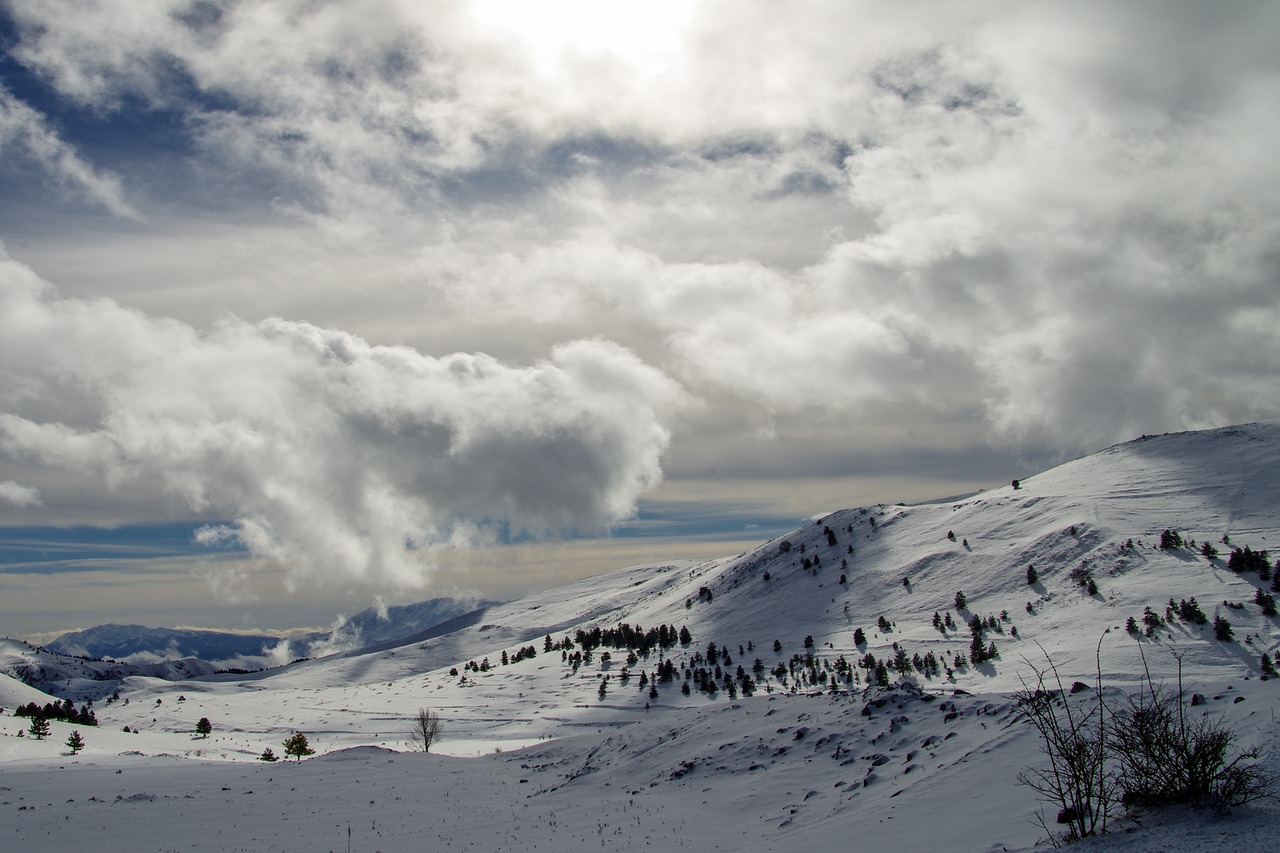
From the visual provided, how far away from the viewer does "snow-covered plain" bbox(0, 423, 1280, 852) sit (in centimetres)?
2761

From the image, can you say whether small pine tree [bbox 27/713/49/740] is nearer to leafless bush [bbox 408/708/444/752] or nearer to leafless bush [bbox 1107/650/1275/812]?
leafless bush [bbox 408/708/444/752]

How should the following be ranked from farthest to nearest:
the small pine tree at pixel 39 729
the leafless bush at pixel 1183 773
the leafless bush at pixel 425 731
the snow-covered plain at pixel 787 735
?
the leafless bush at pixel 425 731 → the small pine tree at pixel 39 729 → the snow-covered plain at pixel 787 735 → the leafless bush at pixel 1183 773

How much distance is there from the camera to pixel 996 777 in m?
26.1

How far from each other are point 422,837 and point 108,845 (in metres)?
12.0

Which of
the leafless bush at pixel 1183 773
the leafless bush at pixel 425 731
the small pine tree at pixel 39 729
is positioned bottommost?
the leafless bush at pixel 425 731

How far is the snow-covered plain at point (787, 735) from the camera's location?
2761 centimetres

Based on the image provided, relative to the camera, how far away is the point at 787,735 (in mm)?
39625

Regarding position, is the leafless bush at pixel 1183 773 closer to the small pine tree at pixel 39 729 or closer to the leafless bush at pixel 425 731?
the leafless bush at pixel 425 731

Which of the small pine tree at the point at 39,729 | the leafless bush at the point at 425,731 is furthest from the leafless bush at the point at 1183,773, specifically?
the small pine tree at the point at 39,729

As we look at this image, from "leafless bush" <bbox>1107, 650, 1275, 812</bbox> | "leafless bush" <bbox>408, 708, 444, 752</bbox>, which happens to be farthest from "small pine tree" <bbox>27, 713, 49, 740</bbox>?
"leafless bush" <bbox>1107, 650, 1275, 812</bbox>

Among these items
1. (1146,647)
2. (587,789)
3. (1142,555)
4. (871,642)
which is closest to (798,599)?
(871,642)

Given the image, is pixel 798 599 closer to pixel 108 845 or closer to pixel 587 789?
pixel 587 789

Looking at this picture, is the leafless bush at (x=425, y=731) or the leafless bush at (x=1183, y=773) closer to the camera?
the leafless bush at (x=1183, y=773)

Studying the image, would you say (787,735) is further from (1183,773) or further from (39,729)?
(39,729)
